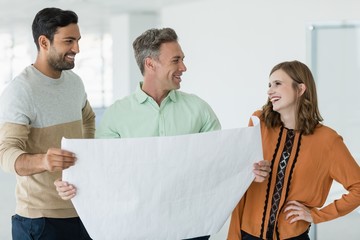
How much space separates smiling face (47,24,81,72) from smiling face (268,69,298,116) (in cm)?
73

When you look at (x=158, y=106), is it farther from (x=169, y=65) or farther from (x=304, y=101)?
(x=304, y=101)

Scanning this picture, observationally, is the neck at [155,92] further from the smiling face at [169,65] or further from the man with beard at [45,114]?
the man with beard at [45,114]

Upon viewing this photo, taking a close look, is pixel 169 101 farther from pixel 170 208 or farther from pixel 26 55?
pixel 26 55

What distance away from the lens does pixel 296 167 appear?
2242mm

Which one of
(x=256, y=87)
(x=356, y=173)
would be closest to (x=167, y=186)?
(x=356, y=173)

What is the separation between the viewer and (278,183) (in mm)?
2256

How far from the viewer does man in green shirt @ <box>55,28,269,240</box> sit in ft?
7.38

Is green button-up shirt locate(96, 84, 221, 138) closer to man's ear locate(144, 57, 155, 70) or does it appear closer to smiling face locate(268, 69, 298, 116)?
man's ear locate(144, 57, 155, 70)

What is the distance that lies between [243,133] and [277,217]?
0.36 metres

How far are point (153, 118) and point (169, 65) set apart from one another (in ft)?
0.63

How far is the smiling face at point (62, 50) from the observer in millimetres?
2377

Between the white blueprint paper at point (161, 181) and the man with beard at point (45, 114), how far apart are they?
36 cm

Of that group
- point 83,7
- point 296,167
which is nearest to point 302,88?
point 296,167

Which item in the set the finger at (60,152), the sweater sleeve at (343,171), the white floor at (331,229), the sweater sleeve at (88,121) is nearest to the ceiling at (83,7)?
the white floor at (331,229)
